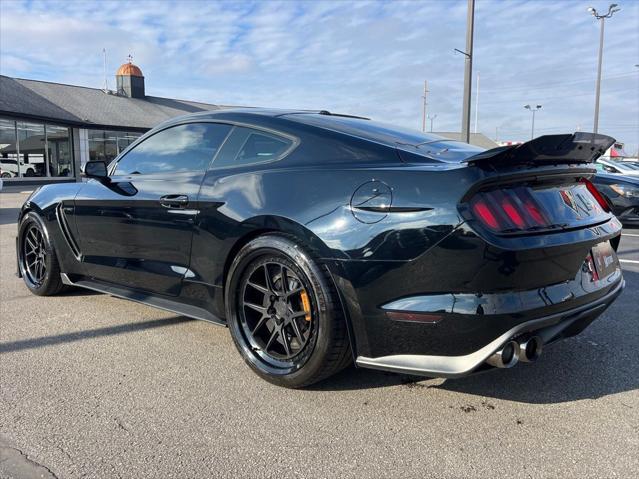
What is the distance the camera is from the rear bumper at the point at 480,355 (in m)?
2.35

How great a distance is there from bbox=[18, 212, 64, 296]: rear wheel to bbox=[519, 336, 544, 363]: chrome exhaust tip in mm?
3730

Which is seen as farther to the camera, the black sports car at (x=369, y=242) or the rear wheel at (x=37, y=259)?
the rear wheel at (x=37, y=259)

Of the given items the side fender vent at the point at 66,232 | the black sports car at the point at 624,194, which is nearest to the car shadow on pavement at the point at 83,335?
the side fender vent at the point at 66,232

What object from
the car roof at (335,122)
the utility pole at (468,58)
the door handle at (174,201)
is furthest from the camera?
the utility pole at (468,58)

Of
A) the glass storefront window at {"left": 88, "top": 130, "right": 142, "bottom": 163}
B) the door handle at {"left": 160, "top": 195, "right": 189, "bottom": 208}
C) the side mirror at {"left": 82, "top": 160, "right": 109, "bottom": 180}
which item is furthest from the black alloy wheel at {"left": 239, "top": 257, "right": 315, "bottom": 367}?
the glass storefront window at {"left": 88, "top": 130, "right": 142, "bottom": 163}

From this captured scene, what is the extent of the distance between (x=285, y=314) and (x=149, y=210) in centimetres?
128

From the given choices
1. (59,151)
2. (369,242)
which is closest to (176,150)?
(369,242)

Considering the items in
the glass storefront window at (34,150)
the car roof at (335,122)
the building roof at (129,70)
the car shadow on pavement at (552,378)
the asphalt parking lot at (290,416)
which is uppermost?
the building roof at (129,70)

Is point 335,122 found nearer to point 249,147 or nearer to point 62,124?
point 249,147

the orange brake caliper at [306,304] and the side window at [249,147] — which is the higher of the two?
the side window at [249,147]

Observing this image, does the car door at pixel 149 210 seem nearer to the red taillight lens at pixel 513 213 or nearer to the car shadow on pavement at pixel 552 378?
the car shadow on pavement at pixel 552 378

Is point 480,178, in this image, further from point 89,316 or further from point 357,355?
point 89,316

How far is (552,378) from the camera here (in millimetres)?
3016

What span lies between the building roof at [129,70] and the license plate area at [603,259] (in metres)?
36.9
